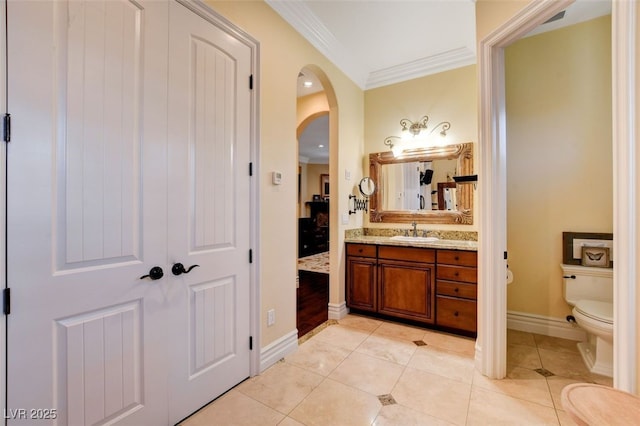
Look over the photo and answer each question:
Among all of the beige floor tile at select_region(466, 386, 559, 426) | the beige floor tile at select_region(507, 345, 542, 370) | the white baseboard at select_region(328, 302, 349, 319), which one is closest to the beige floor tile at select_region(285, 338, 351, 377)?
the white baseboard at select_region(328, 302, 349, 319)

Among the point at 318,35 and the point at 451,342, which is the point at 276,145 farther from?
the point at 451,342

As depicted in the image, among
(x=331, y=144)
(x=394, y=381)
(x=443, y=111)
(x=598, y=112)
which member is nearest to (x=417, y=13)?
(x=443, y=111)

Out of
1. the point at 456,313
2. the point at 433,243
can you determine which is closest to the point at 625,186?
the point at 433,243

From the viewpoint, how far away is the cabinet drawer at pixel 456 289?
251cm

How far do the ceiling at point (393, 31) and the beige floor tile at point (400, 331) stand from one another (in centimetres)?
277

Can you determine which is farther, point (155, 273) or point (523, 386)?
point (523, 386)

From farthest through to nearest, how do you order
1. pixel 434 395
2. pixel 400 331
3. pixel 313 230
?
1. pixel 313 230
2. pixel 400 331
3. pixel 434 395

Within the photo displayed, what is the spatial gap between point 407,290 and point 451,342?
57cm

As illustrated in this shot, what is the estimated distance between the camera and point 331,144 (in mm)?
3133

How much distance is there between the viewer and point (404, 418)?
5.19 ft

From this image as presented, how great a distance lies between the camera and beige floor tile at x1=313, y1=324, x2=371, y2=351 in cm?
248

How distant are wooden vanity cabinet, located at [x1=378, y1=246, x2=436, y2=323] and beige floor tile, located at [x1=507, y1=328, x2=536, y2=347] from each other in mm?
693

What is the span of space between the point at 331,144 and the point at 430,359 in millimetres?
2262

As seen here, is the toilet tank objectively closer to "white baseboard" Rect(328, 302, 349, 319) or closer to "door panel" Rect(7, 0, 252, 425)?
"white baseboard" Rect(328, 302, 349, 319)
